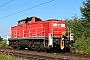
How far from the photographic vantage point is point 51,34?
18141 mm

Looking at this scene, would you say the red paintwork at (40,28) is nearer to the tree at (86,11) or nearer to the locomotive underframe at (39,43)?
the locomotive underframe at (39,43)

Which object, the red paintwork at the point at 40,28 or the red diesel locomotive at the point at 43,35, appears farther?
the red paintwork at the point at 40,28

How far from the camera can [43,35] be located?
63.7 ft

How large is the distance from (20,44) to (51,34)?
4877mm

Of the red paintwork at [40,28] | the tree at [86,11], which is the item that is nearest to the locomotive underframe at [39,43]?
the red paintwork at [40,28]

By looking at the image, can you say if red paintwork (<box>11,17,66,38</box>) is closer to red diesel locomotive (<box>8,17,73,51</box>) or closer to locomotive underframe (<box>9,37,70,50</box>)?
red diesel locomotive (<box>8,17,73,51</box>)

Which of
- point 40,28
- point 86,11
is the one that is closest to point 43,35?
point 40,28

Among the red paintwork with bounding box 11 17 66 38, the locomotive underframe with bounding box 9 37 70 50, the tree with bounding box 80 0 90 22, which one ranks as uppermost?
the tree with bounding box 80 0 90 22

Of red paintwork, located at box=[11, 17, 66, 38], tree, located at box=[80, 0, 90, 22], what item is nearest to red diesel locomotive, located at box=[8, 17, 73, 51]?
red paintwork, located at box=[11, 17, 66, 38]

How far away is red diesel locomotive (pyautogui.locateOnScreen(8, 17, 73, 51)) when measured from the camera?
18.1 metres

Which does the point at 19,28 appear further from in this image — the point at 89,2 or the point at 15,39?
the point at 89,2

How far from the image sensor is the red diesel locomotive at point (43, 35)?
18.1 m

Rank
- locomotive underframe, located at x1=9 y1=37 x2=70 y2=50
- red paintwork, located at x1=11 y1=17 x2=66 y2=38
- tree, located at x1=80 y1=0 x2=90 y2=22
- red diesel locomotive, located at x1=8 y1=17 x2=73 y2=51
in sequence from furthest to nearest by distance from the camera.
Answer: tree, located at x1=80 y1=0 x2=90 y2=22 < red paintwork, located at x1=11 y1=17 x2=66 y2=38 < locomotive underframe, located at x1=9 y1=37 x2=70 y2=50 < red diesel locomotive, located at x1=8 y1=17 x2=73 y2=51

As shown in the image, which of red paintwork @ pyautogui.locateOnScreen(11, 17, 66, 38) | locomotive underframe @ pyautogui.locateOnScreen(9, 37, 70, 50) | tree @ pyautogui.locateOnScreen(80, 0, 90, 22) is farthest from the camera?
tree @ pyautogui.locateOnScreen(80, 0, 90, 22)
